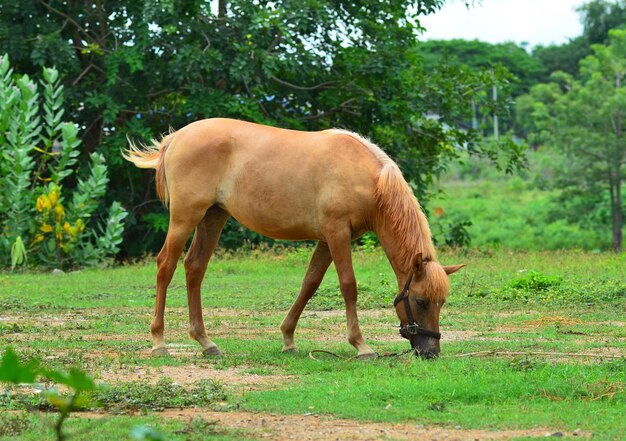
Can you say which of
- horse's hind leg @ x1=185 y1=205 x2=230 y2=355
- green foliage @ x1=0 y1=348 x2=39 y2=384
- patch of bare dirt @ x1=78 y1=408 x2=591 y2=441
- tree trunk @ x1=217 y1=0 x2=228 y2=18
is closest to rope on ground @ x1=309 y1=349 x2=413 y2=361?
horse's hind leg @ x1=185 y1=205 x2=230 y2=355

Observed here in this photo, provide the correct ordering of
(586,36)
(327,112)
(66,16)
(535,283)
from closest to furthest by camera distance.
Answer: (535,283) → (66,16) → (327,112) → (586,36)

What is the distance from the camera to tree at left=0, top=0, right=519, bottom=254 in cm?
1745

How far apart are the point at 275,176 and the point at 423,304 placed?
159cm

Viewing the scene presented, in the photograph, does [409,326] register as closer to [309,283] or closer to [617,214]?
[309,283]

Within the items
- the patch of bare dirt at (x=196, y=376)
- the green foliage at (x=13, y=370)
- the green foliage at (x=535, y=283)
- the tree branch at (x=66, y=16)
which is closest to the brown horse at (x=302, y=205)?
the patch of bare dirt at (x=196, y=376)

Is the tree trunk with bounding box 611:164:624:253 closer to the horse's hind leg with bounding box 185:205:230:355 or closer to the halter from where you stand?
the horse's hind leg with bounding box 185:205:230:355

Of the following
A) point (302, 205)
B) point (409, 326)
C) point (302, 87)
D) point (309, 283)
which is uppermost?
point (302, 87)

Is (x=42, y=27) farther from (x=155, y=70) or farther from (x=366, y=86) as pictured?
(x=366, y=86)

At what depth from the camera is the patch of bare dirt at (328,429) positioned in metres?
5.20

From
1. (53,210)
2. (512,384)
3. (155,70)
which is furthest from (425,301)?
(155,70)

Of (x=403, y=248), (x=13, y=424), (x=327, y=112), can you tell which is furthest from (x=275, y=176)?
(x=327, y=112)

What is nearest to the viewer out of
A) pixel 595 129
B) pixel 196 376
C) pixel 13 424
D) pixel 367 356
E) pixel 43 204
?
pixel 13 424

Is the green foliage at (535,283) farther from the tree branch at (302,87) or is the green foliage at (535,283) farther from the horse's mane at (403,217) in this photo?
the tree branch at (302,87)

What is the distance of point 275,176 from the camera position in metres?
8.05
